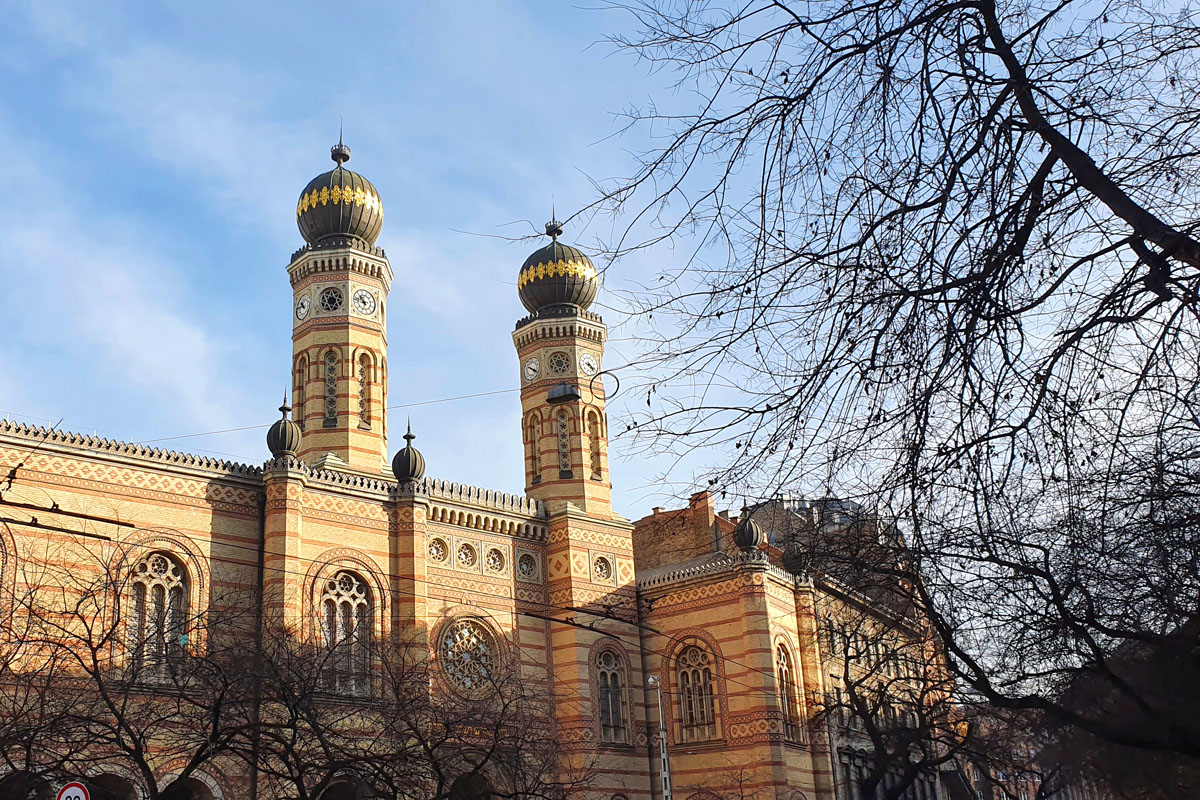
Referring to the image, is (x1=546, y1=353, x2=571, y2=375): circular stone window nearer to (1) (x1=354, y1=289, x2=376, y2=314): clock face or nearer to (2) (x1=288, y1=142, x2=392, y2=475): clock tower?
(2) (x1=288, y1=142, x2=392, y2=475): clock tower

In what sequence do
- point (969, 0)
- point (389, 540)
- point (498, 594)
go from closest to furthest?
1. point (969, 0)
2. point (389, 540)
3. point (498, 594)

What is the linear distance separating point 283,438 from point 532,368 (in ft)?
32.7

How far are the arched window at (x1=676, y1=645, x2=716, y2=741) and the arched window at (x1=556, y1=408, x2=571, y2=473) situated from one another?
600 centimetres

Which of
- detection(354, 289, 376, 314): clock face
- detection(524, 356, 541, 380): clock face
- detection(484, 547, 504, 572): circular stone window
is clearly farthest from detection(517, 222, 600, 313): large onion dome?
detection(484, 547, 504, 572): circular stone window

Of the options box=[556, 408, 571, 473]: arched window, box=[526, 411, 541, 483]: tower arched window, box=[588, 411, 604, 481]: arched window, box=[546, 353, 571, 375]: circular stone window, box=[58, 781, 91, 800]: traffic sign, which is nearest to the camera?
box=[58, 781, 91, 800]: traffic sign

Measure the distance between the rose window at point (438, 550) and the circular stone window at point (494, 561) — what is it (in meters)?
1.32

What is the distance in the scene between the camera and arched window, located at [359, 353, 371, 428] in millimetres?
30578

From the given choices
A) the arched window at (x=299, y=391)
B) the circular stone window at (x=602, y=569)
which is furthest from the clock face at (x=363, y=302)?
the circular stone window at (x=602, y=569)

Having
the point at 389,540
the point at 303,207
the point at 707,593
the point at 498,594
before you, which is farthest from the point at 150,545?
the point at 707,593

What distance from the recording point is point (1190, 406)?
553cm

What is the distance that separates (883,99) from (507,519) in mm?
25418

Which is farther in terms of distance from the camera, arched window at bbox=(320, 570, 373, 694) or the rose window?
the rose window

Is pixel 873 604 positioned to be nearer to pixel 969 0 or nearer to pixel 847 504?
pixel 847 504

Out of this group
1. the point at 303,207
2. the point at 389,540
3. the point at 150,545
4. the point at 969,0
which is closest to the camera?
the point at 969,0
